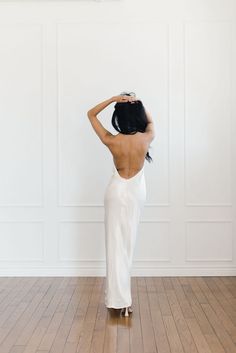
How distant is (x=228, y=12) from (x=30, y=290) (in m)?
3.50

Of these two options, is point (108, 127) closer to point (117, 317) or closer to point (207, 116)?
point (207, 116)

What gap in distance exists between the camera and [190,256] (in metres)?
5.34

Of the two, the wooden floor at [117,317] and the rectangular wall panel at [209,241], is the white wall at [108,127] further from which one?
the wooden floor at [117,317]

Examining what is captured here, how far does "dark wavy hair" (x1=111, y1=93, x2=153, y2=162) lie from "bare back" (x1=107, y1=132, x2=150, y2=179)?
51 millimetres

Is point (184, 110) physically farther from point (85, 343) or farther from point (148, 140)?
point (85, 343)

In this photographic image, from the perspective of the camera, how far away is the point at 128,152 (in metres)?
3.99

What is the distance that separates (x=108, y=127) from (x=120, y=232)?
163 centimetres

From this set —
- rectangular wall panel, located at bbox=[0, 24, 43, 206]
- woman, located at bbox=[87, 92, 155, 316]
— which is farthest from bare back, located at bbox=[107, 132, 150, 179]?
rectangular wall panel, located at bbox=[0, 24, 43, 206]

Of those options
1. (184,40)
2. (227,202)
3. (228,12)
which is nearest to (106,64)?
(184,40)

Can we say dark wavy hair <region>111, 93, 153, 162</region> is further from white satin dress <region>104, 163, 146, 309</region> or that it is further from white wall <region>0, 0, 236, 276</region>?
white wall <region>0, 0, 236, 276</region>

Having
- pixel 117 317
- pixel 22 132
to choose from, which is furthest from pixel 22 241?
pixel 117 317

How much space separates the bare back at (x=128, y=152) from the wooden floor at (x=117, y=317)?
1142mm

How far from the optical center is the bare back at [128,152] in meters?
3.98

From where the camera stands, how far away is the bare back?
3.98m
